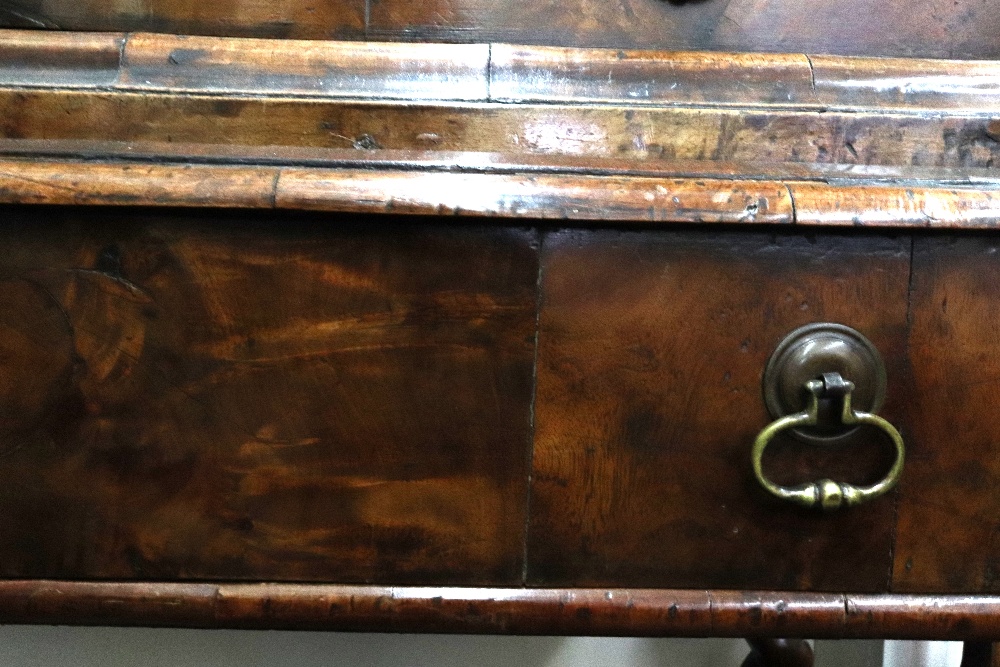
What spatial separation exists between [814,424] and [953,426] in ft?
0.31

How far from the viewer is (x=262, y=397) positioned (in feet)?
1.64

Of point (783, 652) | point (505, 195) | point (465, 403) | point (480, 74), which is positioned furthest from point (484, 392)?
point (783, 652)

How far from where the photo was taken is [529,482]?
510mm

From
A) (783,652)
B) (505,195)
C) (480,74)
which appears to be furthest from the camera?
(783,652)

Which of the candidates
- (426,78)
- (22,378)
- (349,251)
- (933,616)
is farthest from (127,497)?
(933,616)

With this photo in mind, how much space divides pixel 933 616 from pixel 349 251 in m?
0.44

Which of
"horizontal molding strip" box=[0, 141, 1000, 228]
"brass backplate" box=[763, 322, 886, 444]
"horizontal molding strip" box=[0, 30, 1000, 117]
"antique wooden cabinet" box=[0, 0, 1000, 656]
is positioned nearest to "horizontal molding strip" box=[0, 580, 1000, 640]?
"antique wooden cabinet" box=[0, 0, 1000, 656]

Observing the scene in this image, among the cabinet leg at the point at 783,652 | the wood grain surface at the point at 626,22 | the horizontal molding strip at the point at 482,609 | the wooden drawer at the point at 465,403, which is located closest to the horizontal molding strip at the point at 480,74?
the wood grain surface at the point at 626,22

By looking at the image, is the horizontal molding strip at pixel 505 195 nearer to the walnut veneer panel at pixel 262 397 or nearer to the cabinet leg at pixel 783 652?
the walnut veneer panel at pixel 262 397

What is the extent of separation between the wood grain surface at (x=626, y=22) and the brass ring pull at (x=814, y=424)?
0.31 m

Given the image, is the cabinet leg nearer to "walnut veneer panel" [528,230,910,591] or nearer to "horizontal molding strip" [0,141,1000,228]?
"walnut veneer panel" [528,230,910,591]

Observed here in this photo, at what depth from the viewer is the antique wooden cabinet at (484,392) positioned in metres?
0.49

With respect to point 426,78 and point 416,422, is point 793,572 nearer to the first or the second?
point 416,422

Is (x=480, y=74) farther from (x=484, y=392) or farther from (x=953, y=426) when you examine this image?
(x=953, y=426)
